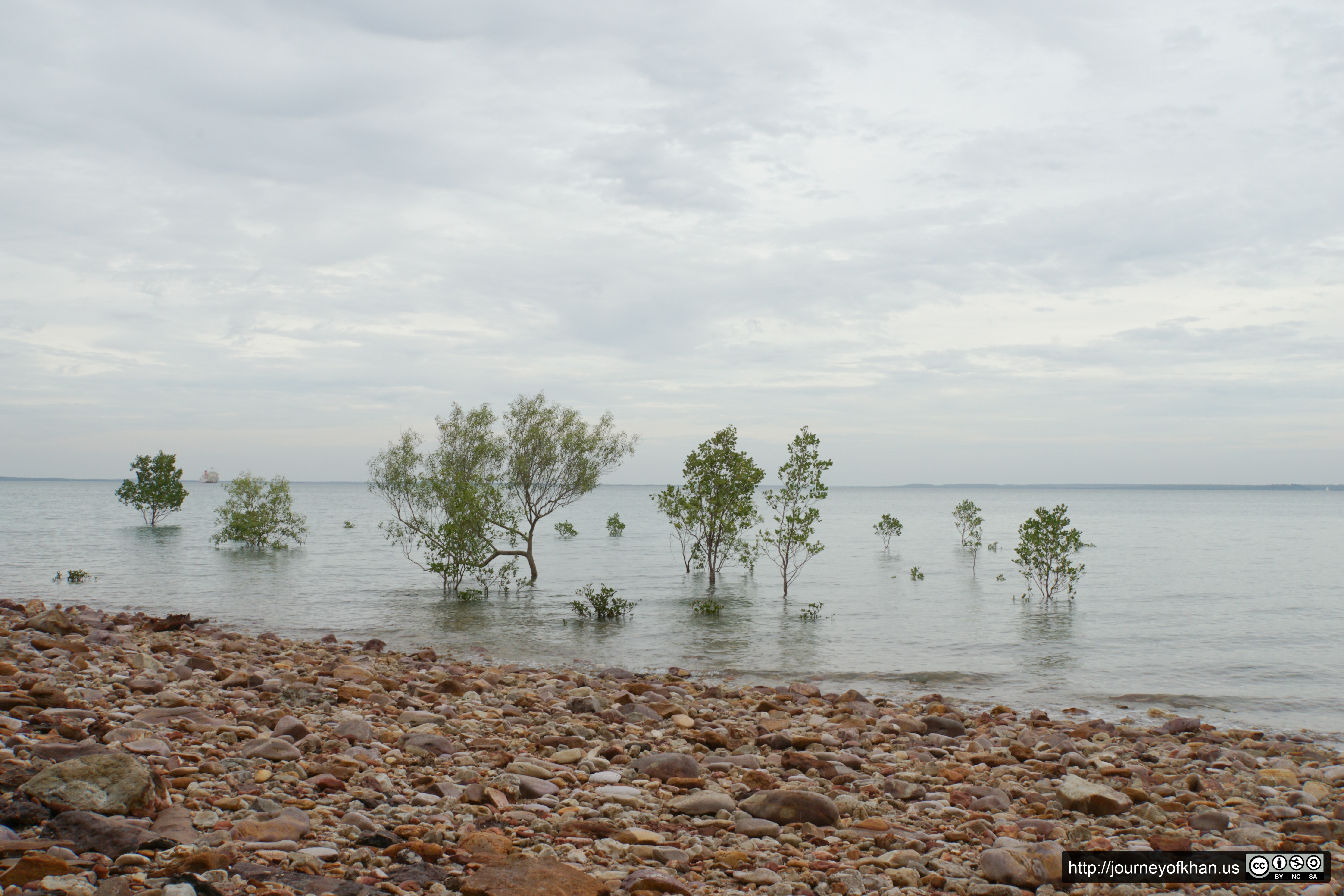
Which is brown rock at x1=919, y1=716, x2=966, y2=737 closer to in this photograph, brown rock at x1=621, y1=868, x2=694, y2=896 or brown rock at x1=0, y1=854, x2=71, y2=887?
brown rock at x1=621, y1=868, x2=694, y2=896

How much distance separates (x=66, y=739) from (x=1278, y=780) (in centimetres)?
1485

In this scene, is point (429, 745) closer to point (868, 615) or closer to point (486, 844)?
point (486, 844)

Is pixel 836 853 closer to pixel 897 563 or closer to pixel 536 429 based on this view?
pixel 536 429

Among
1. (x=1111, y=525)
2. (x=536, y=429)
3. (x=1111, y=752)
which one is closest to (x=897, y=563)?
(x=536, y=429)

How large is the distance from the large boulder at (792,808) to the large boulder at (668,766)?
1.24 m

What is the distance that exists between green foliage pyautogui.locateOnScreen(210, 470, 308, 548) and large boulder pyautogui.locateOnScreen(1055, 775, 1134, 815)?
58.4 meters

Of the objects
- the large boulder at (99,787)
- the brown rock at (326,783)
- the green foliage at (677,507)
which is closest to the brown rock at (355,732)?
the brown rock at (326,783)

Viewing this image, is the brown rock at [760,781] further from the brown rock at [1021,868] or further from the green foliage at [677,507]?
the green foliage at [677,507]

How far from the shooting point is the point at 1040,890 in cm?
618

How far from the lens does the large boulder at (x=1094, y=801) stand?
8.35 m

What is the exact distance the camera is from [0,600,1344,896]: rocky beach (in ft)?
18.0

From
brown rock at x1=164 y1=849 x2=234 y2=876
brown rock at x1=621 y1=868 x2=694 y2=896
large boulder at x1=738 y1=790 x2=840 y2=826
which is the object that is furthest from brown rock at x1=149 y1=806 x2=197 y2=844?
large boulder at x1=738 y1=790 x2=840 y2=826

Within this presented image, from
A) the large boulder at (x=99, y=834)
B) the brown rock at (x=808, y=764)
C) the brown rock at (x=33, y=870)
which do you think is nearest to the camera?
the brown rock at (x=33, y=870)

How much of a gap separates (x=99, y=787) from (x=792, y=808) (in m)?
6.09
